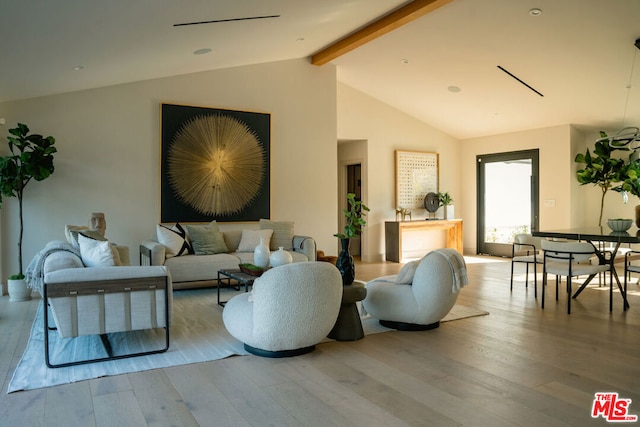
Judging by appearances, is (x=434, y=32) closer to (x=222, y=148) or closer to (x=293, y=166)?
(x=293, y=166)

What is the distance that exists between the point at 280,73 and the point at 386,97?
97.5 inches

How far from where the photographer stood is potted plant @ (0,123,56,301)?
5.59 meters

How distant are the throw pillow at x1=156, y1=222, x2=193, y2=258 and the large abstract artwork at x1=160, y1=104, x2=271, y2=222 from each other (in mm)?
534

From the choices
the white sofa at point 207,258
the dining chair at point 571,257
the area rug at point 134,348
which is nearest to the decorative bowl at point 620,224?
the dining chair at point 571,257

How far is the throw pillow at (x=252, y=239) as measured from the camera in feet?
22.6

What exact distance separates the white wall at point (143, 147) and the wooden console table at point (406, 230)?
5.23 feet

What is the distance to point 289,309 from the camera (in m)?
3.41

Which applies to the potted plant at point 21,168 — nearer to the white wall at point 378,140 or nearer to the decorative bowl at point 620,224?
the white wall at point 378,140

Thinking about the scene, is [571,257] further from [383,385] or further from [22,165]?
[22,165]

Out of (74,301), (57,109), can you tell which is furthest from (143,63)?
(74,301)

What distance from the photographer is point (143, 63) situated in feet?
19.3

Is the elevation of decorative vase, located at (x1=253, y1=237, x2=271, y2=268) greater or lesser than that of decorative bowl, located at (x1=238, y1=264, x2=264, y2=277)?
greater

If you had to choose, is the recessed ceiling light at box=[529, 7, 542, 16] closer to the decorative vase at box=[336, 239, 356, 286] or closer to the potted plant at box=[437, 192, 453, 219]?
the decorative vase at box=[336, 239, 356, 286]

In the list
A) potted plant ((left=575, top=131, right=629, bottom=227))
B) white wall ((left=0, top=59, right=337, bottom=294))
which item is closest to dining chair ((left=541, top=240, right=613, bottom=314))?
potted plant ((left=575, top=131, right=629, bottom=227))
